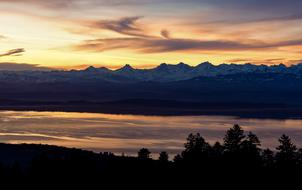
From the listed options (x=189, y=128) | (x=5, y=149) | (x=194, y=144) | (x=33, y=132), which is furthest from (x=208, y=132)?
(x=194, y=144)

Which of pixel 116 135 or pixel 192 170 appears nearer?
pixel 192 170

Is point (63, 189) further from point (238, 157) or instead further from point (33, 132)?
point (33, 132)

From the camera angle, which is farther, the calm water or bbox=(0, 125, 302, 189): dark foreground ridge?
the calm water

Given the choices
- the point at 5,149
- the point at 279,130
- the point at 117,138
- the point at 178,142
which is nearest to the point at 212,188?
the point at 5,149

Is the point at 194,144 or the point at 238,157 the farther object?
the point at 194,144

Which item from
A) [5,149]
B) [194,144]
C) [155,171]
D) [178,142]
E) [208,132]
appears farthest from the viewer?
[208,132]

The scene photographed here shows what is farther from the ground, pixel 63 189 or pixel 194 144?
pixel 194 144

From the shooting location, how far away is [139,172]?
30.7m

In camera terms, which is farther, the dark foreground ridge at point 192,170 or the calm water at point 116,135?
the calm water at point 116,135

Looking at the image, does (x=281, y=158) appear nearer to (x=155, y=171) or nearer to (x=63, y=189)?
(x=155, y=171)

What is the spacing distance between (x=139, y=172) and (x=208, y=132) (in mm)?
76519

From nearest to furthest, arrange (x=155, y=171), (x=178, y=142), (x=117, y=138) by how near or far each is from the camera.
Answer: (x=155, y=171), (x=178, y=142), (x=117, y=138)

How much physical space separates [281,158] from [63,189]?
10786mm

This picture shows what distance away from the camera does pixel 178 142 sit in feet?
299
